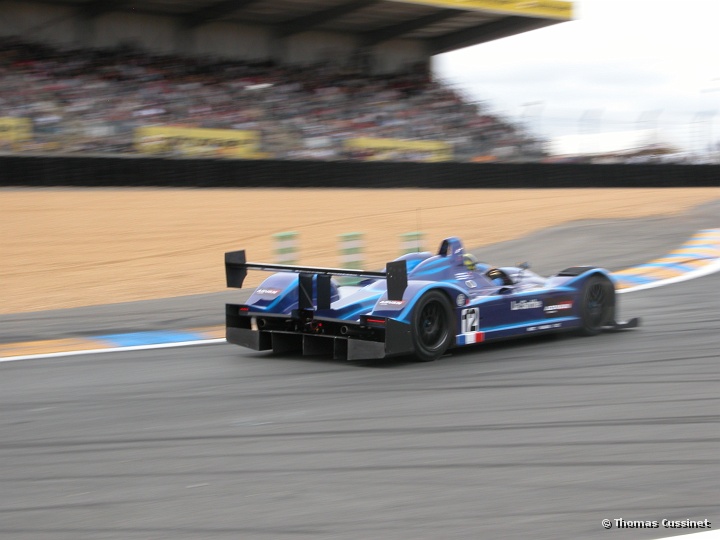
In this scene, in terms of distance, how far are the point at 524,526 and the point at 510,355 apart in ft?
13.3

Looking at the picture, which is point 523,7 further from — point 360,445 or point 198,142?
point 360,445

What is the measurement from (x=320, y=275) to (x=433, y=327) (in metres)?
0.98

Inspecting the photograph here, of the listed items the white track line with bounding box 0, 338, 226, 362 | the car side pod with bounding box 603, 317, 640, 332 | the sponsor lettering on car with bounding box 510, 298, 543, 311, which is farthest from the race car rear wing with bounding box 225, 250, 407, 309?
the car side pod with bounding box 603, 317, 640, 332

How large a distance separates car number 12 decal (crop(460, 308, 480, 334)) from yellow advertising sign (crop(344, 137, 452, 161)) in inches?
608

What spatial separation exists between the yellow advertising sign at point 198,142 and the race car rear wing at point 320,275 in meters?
12.0

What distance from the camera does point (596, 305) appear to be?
28.7 feet

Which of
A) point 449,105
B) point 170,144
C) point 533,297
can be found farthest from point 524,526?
point 449,105

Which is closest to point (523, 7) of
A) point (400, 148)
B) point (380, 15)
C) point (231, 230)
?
point (380, 15)

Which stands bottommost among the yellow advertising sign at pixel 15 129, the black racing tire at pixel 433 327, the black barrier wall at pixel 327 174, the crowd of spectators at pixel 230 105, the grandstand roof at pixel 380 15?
the black racing tire at pixel 433 327

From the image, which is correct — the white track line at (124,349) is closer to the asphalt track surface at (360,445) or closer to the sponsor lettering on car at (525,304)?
the asphalt track surface at (360,445)

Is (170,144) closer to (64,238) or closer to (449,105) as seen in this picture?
(64,238)

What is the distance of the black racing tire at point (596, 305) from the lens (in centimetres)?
859

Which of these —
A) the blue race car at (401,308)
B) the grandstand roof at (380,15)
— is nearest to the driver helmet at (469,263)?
the blue race car at (401,308)

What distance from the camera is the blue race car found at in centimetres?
693
